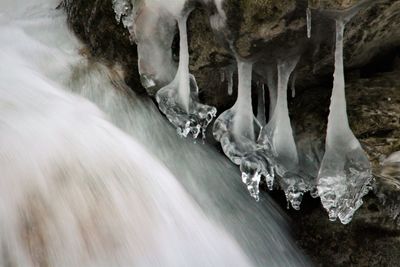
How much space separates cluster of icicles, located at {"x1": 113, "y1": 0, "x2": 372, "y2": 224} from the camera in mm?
2523

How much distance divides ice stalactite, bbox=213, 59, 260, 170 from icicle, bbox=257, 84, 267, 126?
0.18 metres

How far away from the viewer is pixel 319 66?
2914 mm

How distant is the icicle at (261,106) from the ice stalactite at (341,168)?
1.84 ft

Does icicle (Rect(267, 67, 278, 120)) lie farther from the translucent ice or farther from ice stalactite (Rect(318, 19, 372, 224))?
the translucent ice

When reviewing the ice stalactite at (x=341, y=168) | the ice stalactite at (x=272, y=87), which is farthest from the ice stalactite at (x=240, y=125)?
the ice stalactite at (x=341, y=168)

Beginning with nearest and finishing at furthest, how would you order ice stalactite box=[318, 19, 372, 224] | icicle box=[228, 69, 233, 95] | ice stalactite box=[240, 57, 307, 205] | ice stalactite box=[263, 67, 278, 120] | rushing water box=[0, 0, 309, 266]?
rushing water box=[0, 0, 309, 266]
ice stalactite box=[318, 19, 372, 224]
ice stalactite box=[240, 57, 307, 205]
ice stalactite box=[263, 67, 278, 120]
icicle box=[228, 69, 233, 95]

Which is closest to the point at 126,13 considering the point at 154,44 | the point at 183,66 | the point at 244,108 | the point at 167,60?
the point at 154,44

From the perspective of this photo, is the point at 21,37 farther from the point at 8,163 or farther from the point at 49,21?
the point at 8,163

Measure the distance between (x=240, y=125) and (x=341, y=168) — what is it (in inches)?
22.5

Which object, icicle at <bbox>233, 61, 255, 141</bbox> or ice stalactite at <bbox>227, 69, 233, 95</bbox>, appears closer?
icicle at <bbox>233, 61, 255, 141</bbox>

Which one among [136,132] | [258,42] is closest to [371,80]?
[258,42]

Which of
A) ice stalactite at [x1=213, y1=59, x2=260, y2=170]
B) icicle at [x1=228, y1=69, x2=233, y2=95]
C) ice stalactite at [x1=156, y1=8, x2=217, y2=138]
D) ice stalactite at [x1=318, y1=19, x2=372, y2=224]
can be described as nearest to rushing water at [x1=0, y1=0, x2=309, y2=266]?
ice stalactite at [x1=156, y1=8, x2=217, y2=138]

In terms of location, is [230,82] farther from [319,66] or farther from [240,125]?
[319,66]

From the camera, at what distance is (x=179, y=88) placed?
2.93 m
